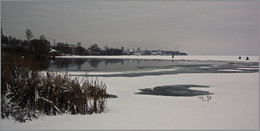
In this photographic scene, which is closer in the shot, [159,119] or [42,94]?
[159,119]

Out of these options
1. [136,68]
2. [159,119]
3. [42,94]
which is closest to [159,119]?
[159,119]

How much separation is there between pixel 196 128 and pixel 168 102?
3.71 metres

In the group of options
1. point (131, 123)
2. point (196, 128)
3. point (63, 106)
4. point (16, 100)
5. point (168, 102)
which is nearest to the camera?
point (196, 128)

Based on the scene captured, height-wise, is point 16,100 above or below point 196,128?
above

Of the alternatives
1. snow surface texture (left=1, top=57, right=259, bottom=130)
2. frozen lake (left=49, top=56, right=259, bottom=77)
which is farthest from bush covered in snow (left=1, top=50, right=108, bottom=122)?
frozen lake (left=49, top=56, right=259, bottom=77)

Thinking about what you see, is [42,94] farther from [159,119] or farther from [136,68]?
[136,68]

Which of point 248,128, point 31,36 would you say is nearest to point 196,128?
point 248,128

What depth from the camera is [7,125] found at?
588cm

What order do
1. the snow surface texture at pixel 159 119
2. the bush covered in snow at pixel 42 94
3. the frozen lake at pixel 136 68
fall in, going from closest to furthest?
1. the snow surface texture at pixel 159 119
2. the bush covered in snow at pixel 42 94
3. the frozen lake at pixel 136 68

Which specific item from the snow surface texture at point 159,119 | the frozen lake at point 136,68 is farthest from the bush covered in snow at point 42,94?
the frozen lake at point 136,68

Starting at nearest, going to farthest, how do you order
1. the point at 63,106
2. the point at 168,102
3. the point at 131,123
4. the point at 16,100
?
the point at 131,123, the point at 16,100, the point at 63,106, the point at 168,102

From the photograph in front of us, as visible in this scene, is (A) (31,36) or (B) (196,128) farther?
(A) (31,36)

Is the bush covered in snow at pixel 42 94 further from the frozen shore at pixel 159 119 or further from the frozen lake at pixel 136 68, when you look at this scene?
the frozen lake at pixel 136 68

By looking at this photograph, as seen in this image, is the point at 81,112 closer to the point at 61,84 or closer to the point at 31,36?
the point at 61,84
